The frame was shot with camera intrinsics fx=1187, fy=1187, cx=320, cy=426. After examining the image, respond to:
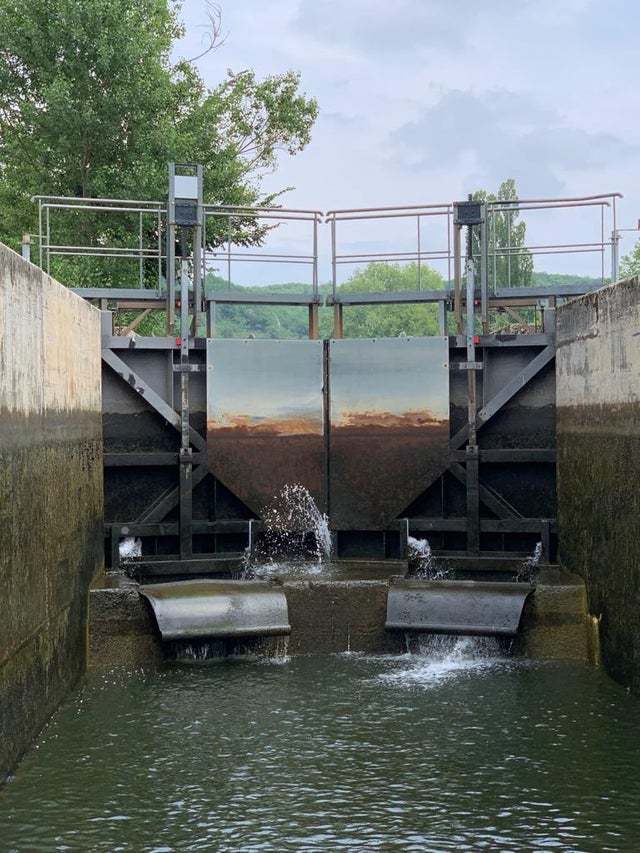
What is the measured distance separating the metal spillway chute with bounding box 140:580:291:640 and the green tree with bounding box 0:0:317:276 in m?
11.2

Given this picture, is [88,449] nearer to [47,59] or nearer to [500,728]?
[500,728]

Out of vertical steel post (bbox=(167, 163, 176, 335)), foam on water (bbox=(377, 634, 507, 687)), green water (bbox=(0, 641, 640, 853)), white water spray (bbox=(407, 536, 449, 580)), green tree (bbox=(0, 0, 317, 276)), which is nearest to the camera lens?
green water (bbox=(0, 641, 640, 853))

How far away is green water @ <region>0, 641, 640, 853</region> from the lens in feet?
18.1

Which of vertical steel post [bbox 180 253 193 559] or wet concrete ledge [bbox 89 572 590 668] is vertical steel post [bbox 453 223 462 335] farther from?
wet concrete ledge [bbox 89 572 590 668]

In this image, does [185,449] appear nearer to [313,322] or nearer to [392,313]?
[313,322]

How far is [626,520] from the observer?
321 inches

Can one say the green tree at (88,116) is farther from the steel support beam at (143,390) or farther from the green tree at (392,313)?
the green tree at (392,313)

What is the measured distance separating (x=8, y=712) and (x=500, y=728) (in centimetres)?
291

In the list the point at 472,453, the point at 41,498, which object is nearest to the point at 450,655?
the point at 472,453

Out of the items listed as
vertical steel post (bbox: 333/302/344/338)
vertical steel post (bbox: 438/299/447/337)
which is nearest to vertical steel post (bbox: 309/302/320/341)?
vertical steel post (bbox: 333/302/344/338)

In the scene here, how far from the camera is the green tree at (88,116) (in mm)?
19672

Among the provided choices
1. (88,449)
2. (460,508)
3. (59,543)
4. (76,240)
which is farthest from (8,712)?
(76,240)

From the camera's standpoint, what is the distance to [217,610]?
9078mm

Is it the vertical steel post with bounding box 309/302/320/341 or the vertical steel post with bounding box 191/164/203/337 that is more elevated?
the vertical steel post with bounding box 191/164/203/337
